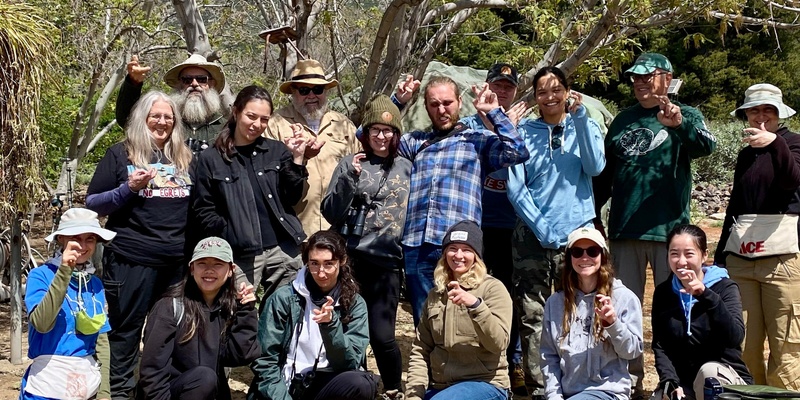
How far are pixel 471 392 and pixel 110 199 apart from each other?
83.4 inches

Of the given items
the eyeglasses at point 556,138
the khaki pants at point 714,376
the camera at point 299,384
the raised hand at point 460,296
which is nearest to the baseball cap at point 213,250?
the camera at point 299,384

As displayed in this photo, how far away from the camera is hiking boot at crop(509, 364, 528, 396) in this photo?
5379mm

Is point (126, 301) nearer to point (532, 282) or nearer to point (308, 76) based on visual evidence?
point (308, 76)

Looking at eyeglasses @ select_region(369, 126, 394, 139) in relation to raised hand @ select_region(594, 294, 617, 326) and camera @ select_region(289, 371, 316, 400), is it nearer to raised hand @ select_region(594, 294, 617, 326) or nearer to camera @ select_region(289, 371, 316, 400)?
camera @ select_region(289, 371, 316, 400)

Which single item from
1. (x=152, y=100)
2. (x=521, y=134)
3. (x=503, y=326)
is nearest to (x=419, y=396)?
(x=503, y=326)

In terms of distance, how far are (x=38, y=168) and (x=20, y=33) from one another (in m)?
0.87

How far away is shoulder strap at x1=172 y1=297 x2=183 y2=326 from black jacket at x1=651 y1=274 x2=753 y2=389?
2405 millimetres

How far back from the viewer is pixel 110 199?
15.0ft

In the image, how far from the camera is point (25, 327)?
743cm

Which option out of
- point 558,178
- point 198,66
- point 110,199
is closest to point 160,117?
point 110,199

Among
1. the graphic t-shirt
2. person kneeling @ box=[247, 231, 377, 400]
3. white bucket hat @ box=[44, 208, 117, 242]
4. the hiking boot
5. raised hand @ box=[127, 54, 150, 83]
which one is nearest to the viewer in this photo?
white bucket hat @ box=[44, 208, 117, 242]

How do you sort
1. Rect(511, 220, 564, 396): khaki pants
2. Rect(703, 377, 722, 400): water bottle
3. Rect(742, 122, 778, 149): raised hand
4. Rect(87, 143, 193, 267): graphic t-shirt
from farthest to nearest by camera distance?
Rect(511, 220, 564, 396): khaki pants < Rect(87, 143, 193, 267): graphic t-shirt < Rect(742, 122, 778, 149): raised hand < Rect(703, 377, 722, 400): water bottle

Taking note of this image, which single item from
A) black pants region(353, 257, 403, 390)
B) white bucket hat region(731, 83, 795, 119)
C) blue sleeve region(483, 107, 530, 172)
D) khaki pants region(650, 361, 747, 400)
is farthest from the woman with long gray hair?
white bucket hat region(731, 83, 795, 119)

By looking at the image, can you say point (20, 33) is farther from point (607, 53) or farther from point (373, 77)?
point (607, 53)
